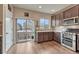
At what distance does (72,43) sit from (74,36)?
407mm

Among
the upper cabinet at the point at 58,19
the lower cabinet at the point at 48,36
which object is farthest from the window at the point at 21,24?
the upper cabinet at the point at 58,19

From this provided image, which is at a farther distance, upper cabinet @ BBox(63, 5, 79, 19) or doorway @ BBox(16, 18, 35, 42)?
doorway @ BBox(16, 18, 35, 42)

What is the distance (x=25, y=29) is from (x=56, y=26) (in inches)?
107

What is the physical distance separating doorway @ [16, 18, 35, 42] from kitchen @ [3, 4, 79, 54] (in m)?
0.08

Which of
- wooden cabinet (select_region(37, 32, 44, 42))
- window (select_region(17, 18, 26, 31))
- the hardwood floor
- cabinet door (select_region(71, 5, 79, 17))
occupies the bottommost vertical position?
the hardwood floor

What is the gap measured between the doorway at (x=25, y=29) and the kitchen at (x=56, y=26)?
0.08 m

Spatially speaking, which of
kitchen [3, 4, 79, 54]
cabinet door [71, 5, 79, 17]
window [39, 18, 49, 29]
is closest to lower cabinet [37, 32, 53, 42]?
kitchen [3, 4, 79, 54]

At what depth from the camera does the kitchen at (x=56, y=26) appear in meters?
5.68

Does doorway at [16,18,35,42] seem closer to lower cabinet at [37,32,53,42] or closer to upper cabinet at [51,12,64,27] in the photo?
lower cabinet at [37,32,53,42]

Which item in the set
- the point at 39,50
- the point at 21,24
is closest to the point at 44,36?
the point at 21,24

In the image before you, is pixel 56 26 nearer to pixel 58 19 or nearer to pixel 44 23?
pixel 58 19

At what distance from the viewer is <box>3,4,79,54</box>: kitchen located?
18.6ft

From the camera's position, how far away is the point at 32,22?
9.37 meters
